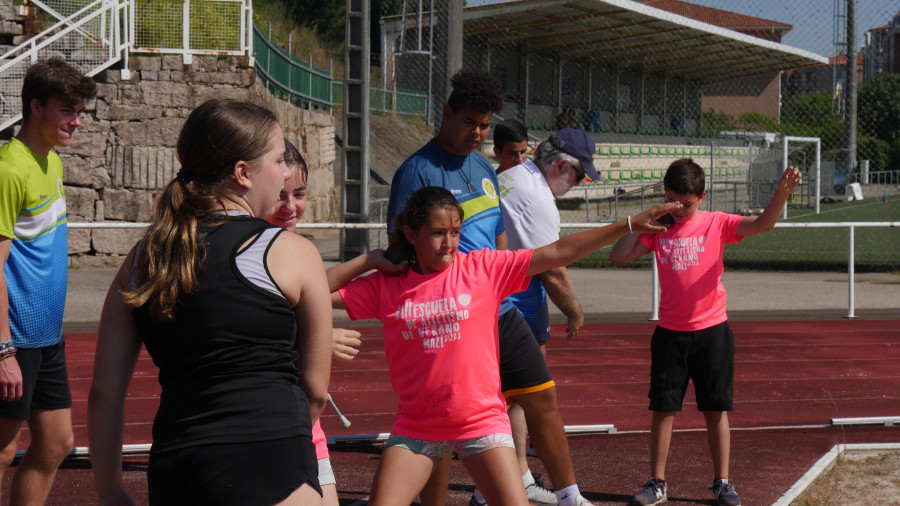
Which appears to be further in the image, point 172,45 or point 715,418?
point 172,45

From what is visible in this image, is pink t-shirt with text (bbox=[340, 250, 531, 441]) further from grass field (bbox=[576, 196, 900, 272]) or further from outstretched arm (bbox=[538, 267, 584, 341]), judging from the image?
grass field (bbox=[576, 196, 900, 272])

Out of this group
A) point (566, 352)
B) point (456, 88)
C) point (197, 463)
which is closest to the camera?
point (197, 463)

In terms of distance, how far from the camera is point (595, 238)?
3.02 metres

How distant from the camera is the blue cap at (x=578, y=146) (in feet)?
15.7

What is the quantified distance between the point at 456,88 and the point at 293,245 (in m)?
2.12

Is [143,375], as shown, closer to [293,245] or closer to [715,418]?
[715,418]

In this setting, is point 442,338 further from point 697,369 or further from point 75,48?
point 75,48

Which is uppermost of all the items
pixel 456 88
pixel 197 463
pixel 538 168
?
pixel 456 88

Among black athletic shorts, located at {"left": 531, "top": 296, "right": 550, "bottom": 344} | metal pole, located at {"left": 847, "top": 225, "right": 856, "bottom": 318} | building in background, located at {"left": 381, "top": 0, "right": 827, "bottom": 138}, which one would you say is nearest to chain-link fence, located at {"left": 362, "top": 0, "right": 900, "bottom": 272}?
building in background, located at {"left": 381, "top": 0, "right": 827, "bottom": 138}

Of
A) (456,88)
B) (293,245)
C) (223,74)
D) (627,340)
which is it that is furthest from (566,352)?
(223,74)

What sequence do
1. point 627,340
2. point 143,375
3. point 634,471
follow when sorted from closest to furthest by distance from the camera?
point 634,471 → point 143,375 → point 627,340

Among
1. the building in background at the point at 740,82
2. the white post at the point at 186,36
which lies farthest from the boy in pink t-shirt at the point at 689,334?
the white post at the point at 186,36

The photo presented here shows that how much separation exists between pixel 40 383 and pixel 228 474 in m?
2.06

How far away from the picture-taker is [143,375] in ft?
25.3
